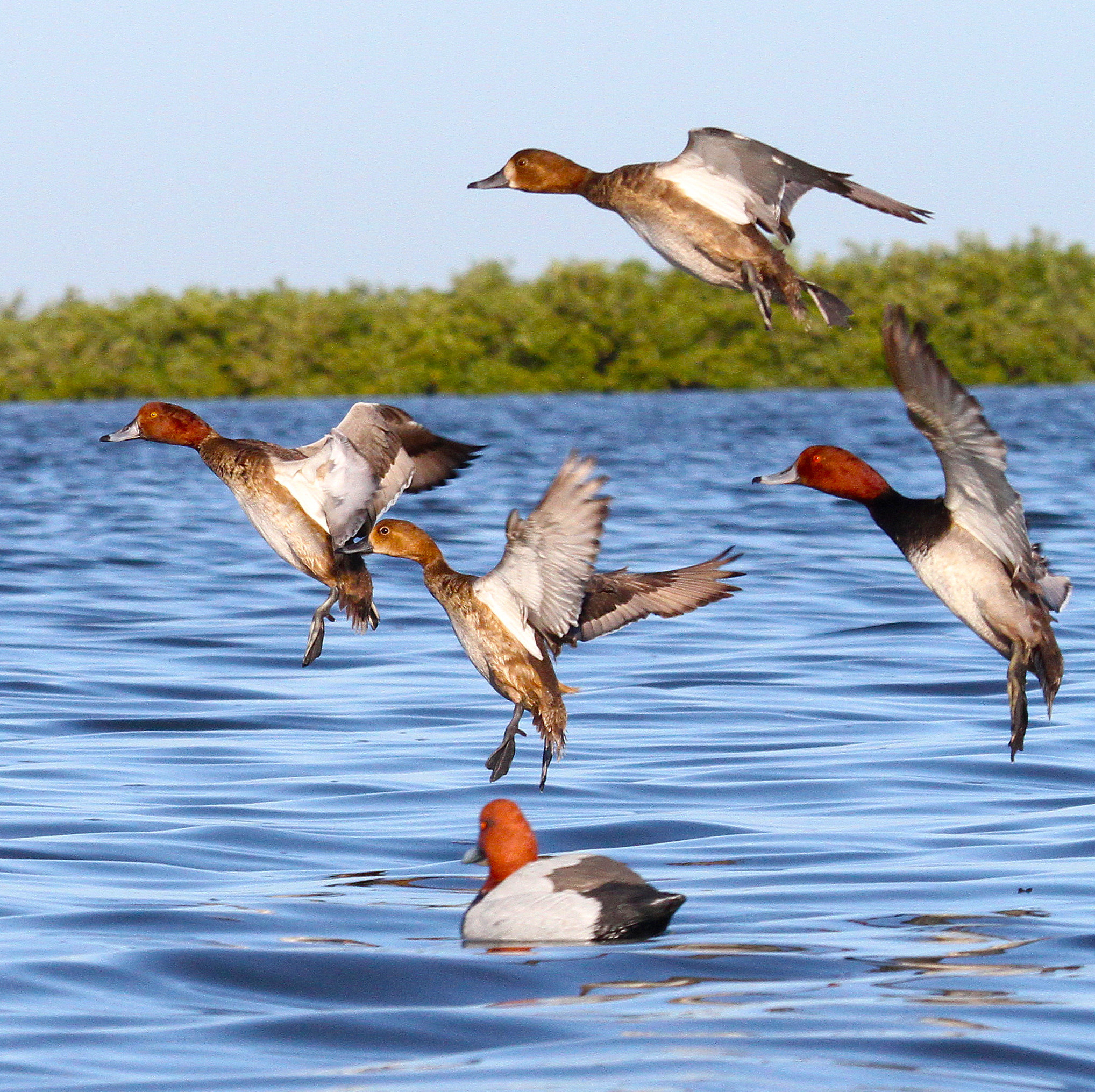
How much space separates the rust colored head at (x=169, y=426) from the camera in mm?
7578

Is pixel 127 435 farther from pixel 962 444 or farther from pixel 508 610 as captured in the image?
pixel 962 444

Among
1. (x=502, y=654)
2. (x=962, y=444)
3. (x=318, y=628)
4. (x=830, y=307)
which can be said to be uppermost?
(x=830, y=307)

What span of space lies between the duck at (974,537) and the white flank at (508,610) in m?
0.97

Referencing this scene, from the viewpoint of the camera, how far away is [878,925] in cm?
793

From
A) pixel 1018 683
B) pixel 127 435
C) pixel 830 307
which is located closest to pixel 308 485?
pixel 127 435

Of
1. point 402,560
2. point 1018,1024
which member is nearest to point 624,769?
point 1018,1024

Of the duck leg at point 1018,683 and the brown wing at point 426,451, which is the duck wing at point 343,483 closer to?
the brown wing at point 426,451

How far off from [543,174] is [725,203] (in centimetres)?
78

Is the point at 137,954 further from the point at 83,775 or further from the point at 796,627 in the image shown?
the point at 796,627

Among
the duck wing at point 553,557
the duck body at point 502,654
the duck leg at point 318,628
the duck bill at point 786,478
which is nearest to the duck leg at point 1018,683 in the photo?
the duck bill at point 786,478

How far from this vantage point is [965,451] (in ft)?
19.2

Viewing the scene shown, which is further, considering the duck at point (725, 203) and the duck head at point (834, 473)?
the duck head at point (834, 473)

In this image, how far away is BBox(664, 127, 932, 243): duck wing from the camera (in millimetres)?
5715

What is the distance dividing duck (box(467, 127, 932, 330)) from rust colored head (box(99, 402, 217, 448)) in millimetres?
1966
